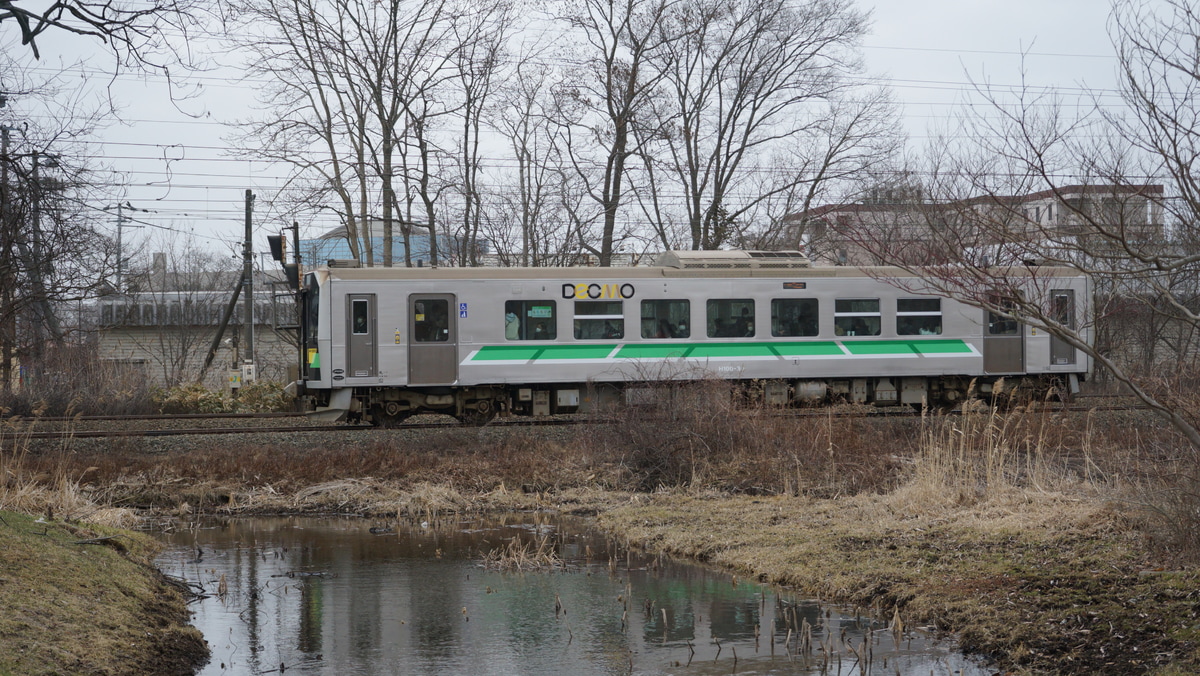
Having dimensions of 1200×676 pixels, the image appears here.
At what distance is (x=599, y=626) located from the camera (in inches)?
275

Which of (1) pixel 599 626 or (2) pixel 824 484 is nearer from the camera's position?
(1) pixel 599 626

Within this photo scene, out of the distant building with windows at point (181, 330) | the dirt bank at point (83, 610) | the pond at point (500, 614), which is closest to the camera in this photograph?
the dirt bank at point (83, 610)

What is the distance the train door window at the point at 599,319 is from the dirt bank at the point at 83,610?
11170 mm

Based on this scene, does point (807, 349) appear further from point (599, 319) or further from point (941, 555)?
point (941, 555)

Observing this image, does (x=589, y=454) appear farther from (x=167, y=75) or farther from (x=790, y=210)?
(x=790, y=210)

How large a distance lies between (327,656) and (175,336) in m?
39.4

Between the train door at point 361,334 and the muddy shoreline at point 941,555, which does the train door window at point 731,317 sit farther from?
the muddy shoreline at point 941,555

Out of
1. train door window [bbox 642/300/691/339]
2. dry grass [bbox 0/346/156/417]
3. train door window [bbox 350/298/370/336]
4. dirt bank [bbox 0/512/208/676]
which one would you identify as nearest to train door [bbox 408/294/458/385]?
train door window [bbox 350/298/370/336]

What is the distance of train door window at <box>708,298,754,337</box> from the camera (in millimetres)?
19031

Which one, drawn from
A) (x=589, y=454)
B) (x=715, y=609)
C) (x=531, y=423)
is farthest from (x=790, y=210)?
(x=715, y=609)

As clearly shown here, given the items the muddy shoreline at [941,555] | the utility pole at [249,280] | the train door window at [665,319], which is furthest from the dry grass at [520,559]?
the utility pole at [249,280]

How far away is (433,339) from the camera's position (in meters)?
18.2

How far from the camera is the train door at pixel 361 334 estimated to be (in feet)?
58.4

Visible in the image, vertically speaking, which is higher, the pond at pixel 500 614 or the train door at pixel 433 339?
the train door at pixel 433 339
